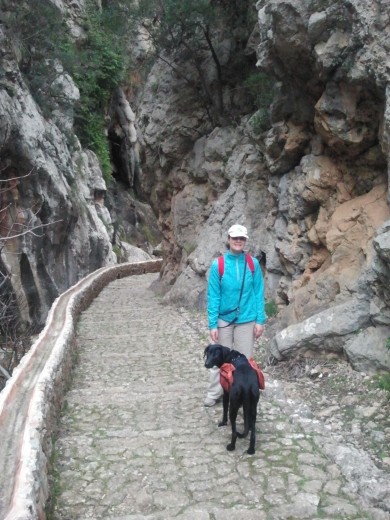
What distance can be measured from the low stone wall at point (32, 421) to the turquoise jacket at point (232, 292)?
1996mm

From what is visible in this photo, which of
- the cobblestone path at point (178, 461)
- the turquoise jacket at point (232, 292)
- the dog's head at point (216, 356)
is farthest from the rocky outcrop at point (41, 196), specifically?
the dog's head at point (216, 356)

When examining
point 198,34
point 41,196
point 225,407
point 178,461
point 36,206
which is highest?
point 198,34

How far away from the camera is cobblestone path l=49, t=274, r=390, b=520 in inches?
146

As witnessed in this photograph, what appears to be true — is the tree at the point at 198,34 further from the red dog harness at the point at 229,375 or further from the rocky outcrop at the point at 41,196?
the red dog harness at the point at 229,375

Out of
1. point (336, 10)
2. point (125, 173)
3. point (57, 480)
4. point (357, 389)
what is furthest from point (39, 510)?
point (125, 173)

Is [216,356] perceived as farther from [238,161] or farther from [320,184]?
[238,161]

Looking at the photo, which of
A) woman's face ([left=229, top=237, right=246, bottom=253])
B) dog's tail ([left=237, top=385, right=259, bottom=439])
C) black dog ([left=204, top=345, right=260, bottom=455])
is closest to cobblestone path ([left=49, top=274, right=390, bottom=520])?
black dog ([left=204, top=345, right=260, bottom=455])

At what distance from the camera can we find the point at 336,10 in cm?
713

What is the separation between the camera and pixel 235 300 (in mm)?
5258

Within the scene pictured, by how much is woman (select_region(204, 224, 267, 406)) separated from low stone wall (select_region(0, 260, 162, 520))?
1.98m

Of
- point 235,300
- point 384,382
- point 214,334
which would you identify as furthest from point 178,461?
point 384,382

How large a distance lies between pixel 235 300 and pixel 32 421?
2.37 meters

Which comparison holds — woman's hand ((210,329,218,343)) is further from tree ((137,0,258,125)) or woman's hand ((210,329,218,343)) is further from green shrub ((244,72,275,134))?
tree ((137,0,258,125))

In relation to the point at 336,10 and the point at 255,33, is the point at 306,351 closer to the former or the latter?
the point at 336,10
